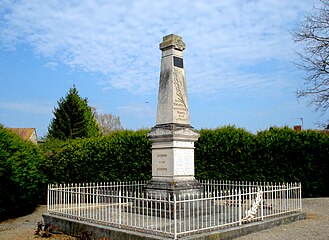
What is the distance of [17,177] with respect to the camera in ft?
47.6

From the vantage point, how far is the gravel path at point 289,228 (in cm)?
873

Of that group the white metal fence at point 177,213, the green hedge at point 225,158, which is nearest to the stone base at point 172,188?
the white metal fence at point 177,213

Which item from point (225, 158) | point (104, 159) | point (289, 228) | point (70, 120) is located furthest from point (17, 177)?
point (70, 120)

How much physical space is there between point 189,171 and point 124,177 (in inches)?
269

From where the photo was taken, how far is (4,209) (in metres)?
14.0

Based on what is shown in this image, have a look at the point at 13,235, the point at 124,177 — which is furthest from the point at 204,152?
the point at 13,235

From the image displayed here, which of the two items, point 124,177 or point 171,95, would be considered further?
point 124,177

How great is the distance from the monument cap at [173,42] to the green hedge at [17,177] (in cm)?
771

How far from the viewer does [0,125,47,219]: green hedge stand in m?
14.1

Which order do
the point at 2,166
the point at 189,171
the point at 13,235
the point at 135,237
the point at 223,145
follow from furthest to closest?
the point at 223,145 → the point at 2,166 → the point at 189,171 → the point at 13,235 → the point at 135,237

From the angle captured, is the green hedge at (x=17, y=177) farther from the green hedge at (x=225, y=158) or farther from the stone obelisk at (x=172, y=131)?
the stone obelisk at (x=172, y=131)

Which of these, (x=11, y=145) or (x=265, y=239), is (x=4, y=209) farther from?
(x=265, y=239)

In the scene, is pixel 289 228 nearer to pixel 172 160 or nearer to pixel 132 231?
pixel 172 160

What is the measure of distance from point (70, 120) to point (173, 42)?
19665mm
